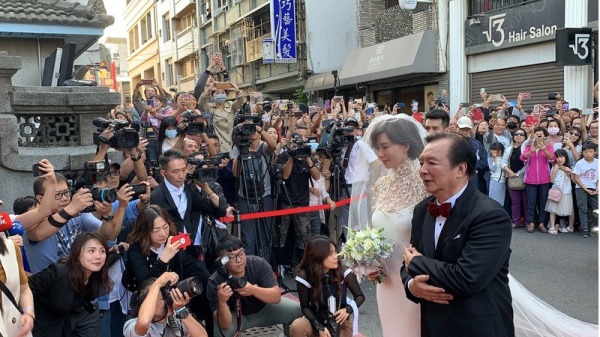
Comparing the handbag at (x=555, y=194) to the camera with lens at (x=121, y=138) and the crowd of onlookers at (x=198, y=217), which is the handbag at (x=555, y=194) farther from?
the camera with lens at (x=121, y=138)

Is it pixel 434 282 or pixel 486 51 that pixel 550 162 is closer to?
pixel 434 282

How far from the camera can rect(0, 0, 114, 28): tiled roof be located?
6598 millimetres

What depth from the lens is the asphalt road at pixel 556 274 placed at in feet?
18.0

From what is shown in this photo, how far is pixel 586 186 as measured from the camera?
8.21m

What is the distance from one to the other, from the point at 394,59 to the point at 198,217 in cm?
1446

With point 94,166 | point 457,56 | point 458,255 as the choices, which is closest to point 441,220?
point 458,255

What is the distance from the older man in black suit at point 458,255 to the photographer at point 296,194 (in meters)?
3.73

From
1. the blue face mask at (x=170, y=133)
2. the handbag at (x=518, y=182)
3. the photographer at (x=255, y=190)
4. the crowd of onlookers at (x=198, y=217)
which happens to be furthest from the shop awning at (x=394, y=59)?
the blue face mask at (x=170, y=133)

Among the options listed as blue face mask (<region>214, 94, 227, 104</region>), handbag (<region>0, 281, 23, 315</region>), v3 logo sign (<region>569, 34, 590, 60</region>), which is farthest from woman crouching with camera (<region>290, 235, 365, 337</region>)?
v3 logo sign (<region>569, 34, 590, 60</region>)

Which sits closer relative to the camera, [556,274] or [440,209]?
[440,209]

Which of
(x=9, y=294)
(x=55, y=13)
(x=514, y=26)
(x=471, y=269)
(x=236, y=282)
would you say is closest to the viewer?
(x=471, y=269)

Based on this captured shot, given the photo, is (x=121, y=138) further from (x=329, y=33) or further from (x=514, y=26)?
(x=329, y=33)

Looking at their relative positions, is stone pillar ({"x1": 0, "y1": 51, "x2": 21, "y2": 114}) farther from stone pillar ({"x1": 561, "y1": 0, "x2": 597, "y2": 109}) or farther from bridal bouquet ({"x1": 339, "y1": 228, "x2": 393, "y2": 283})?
stone pillar ({"x1": 561, "y1": 0, "x2": 597, "y2": 109})

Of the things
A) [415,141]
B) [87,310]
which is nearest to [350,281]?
[415,141]
